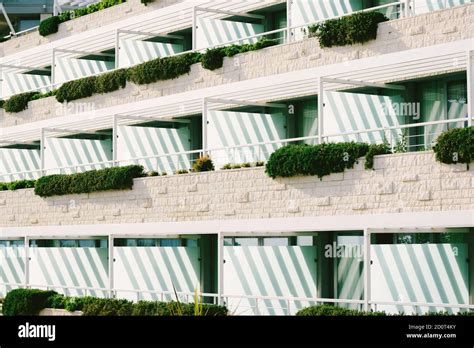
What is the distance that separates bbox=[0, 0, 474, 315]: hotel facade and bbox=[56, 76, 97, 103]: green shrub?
0.90ft

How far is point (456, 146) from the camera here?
82.0 ft

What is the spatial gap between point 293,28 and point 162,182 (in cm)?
591

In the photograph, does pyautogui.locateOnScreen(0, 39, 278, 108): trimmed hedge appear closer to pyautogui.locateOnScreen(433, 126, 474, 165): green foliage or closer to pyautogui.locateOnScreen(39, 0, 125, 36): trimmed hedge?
pyautogui.locateOnScreen(39, 0, 125, 36): trimmed hedge

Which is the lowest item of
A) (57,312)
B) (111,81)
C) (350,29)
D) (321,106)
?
(57,312)

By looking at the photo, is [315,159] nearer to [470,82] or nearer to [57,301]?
[470,82]

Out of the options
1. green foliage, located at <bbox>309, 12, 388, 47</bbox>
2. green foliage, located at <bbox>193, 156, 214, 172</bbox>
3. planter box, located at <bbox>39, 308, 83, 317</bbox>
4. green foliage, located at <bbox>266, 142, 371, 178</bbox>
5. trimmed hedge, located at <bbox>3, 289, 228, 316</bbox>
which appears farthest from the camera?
planter box, located at <bbox>39, 308, 83, 317</bbox>

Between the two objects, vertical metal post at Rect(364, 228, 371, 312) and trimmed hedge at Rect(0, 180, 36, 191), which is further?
trimmed hedge at Rect(0, 180, 36, 191)

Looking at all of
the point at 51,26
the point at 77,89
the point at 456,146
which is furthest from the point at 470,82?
the point at 51,26

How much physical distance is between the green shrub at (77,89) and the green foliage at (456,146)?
61.6 ft

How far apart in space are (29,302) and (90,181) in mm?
4472

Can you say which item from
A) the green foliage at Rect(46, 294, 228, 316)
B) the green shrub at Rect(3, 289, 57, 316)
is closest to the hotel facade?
the green foliage at Rect(46, 294, 228, 316)

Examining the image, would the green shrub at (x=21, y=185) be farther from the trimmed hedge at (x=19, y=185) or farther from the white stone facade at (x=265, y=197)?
the white stone facade at (x=265, y=197)

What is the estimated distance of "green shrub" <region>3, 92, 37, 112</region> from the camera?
1810 inches
